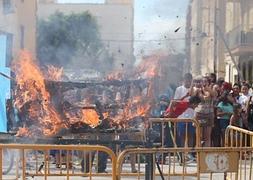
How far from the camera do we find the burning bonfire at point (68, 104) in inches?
306

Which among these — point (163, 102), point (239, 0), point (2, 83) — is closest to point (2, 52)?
point (2, 83)

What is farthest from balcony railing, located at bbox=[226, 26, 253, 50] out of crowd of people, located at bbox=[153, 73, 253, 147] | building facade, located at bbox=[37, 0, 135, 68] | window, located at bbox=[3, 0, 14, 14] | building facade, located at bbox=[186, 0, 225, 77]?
crowd of people, located at bbox=[153, 73, 253, 147]

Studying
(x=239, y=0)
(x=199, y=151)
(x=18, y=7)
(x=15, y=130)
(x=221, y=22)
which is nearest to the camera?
(x=199, y=151)

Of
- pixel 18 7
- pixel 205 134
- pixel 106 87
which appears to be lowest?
pixel 205 134

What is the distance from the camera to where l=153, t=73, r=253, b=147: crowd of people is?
1097 cm

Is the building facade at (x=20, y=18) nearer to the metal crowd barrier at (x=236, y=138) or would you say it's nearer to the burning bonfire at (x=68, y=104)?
the burning bonfire at (x=68, y=104)

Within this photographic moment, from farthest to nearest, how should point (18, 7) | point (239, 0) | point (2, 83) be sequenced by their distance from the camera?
point (239, 0)
point (18, 7)
point (2, 83)

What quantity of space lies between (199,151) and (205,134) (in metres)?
5.47

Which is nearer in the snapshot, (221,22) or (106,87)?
(106,87)

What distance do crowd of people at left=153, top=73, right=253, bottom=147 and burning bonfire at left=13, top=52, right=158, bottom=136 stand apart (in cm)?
291

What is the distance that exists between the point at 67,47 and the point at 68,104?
7.57 metres

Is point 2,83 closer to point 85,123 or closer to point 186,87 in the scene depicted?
point 85,123

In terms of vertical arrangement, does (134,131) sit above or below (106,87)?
below

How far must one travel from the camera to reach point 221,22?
1335 inches
